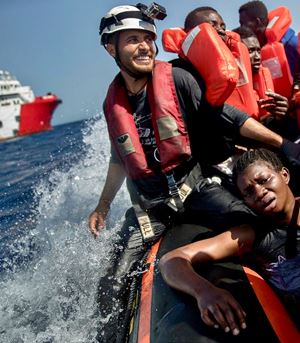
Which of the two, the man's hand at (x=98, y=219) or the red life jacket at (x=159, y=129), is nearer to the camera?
the red life jacket at (x=159, y=129)

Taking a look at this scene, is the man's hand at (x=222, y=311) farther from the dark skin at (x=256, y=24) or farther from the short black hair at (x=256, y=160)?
the dark skin at (x=256, y=24)

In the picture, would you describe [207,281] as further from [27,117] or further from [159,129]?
[27,117]

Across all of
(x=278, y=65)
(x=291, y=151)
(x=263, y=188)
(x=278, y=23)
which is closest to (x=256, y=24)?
(x=278, y=23)

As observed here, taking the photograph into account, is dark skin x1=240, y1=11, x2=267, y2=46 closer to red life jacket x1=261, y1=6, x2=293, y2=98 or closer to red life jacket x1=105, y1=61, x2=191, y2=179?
red life jacket x1=261, y1=6, x2=293, y2=98

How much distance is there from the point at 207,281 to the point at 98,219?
1.82m

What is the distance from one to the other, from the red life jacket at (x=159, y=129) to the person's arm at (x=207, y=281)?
87 cm

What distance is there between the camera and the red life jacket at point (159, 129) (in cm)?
306

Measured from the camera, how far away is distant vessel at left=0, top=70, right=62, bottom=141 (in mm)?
43469

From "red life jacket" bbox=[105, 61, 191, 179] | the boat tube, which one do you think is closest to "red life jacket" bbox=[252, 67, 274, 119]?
"red life jacket" bbox=[105, 61, 191, 179]

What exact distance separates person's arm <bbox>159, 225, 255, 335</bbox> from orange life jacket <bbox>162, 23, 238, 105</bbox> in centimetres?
109

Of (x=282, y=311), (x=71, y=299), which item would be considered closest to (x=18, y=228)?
(x=71, y=299)

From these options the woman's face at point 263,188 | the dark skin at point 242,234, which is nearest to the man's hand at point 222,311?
the dark skin at point 242,234

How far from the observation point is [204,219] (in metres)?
2.95

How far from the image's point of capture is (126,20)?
312 cm
